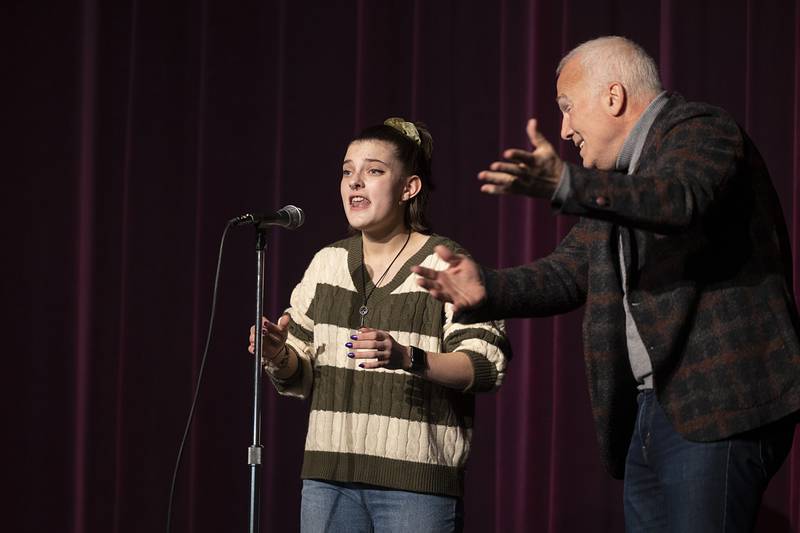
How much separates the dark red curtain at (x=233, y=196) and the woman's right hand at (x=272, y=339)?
143cm

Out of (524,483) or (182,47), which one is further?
(182,47)

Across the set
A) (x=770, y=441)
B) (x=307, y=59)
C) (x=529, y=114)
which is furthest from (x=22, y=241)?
(x=770, y=441)

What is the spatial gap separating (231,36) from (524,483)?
2003mm

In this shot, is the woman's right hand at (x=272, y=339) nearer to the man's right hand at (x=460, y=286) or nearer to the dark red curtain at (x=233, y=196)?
the man's right hand at (x=460, y=286)

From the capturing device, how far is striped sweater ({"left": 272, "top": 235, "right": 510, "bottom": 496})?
2369 mm

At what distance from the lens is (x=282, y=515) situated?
381 centimetres

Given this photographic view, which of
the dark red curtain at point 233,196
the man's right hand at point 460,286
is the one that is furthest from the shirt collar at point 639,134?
the dark red curtain at point 233,196

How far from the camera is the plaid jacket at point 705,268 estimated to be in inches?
63.1

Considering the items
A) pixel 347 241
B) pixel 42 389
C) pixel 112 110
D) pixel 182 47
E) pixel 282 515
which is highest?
pixel 182 47

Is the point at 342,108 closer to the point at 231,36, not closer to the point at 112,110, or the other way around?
the point at 231,36

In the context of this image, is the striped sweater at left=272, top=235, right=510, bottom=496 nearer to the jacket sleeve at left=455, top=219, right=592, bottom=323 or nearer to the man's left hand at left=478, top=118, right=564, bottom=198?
the jacket sleeve at left=455, top=219, right=592, bottom=323

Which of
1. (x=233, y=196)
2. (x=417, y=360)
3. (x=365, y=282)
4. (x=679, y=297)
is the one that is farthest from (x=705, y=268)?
(x=233, y=196)

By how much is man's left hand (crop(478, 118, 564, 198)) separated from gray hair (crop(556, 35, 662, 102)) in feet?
1.56

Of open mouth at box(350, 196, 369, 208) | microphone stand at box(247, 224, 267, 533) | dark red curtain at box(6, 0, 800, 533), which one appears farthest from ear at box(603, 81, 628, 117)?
dark red curtain at box(6, 0, 800, 533)
